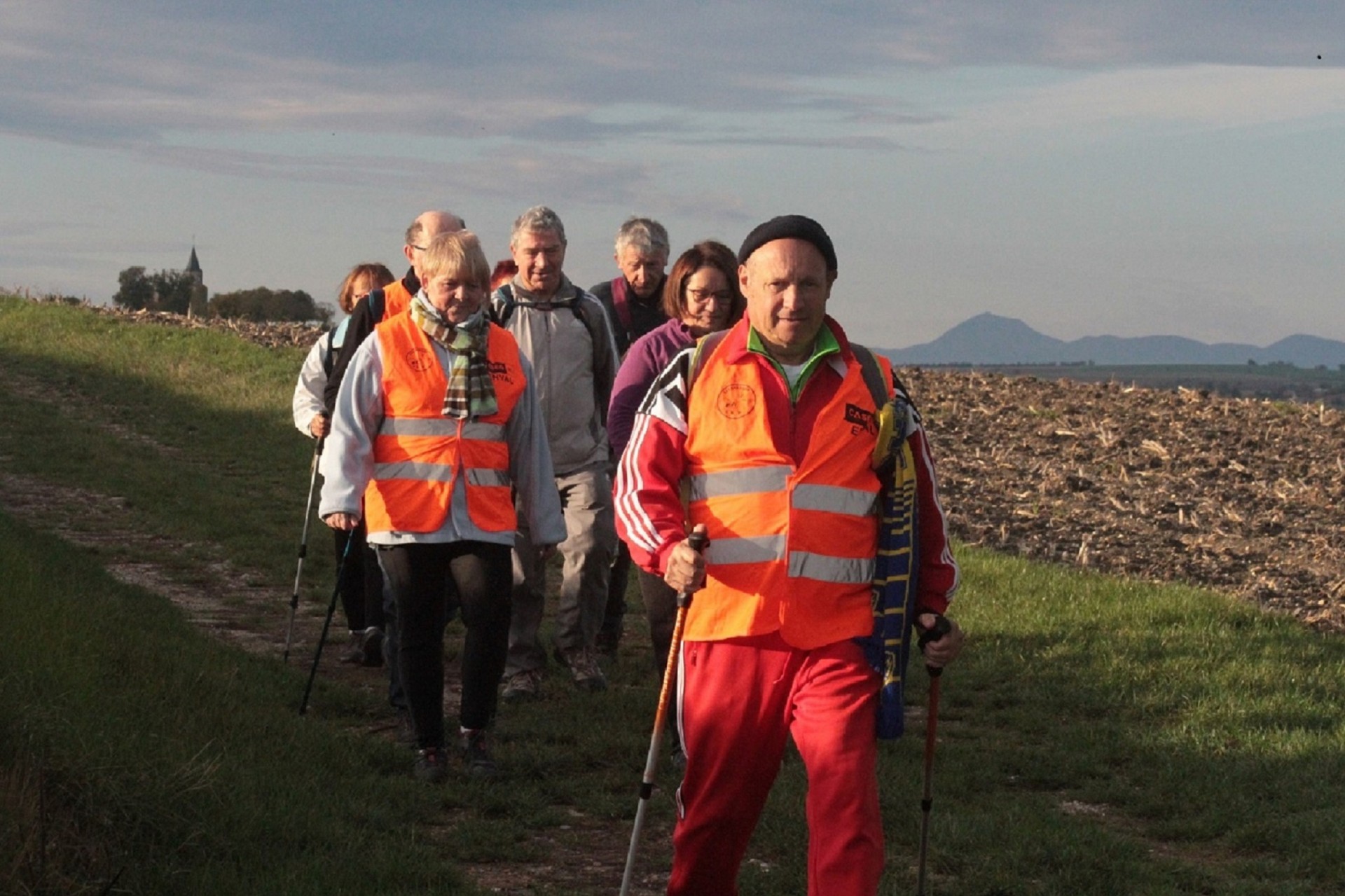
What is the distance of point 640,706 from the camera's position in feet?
31.4

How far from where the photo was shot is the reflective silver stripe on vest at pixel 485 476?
26.2 feet

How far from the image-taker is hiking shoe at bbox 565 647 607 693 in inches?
394

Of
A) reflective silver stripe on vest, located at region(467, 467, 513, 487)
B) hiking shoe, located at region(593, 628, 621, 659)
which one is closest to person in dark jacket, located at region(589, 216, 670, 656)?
hiking shoe, located at region(593, 628, 621, 659)

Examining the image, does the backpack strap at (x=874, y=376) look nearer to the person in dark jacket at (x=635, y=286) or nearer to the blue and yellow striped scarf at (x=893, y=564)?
the blue and yellow striped scarf at (x=893, y=564)

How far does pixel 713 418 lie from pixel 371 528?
115 inches

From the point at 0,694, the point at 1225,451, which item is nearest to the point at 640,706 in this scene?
the point at 0,694

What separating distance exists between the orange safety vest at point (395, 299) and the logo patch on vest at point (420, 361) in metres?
1.69

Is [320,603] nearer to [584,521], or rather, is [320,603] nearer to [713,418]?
[584,521]

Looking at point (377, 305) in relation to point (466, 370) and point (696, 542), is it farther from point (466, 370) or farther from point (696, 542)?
point (696, 542)

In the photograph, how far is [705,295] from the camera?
8.62 meters

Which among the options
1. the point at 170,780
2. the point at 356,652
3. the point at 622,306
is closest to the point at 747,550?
the point at 170,780

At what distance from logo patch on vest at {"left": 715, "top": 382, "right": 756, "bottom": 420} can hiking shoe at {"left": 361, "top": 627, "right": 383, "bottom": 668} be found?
5.71 metres

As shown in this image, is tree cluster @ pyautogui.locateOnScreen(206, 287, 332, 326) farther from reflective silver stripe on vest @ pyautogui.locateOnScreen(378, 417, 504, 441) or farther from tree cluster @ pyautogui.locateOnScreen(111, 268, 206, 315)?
reflective silver stripe on vest @ pyautogui.locateOnScreen(378, 417, 504, 441)

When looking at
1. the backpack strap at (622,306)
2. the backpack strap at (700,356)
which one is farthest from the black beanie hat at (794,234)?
the backpack strap at (622,306)
